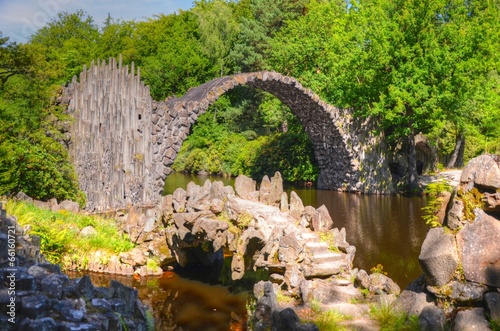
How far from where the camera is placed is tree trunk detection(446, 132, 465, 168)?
30.7 meters

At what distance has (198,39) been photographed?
47156 mm

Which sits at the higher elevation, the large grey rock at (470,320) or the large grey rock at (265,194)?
the large grey rock at (265,194)

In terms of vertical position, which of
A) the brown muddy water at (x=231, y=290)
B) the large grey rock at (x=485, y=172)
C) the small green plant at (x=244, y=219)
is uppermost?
the large grey rock at (x=485, y=172)

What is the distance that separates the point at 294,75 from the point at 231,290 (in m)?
20.7

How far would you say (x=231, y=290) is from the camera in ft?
36.8

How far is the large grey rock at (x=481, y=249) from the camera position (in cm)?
652

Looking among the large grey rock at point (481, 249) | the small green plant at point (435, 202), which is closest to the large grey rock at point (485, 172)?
the large grey rock at point (481, 249)

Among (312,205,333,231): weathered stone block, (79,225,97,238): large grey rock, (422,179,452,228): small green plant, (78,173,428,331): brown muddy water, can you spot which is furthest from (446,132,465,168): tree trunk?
(422,179,452,228): small green plant

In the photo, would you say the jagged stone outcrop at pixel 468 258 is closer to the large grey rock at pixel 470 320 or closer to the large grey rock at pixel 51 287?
the large grey rock at pixel 470 320

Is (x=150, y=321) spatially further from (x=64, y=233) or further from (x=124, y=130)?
(x=124, y=130)

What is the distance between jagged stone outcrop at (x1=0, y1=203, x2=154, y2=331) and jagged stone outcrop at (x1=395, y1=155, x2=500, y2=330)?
3.92m

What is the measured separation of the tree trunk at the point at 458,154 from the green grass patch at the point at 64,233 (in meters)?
23.2

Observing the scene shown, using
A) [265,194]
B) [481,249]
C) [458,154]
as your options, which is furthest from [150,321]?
[458,154]

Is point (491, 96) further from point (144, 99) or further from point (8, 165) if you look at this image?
point (8, 165)
